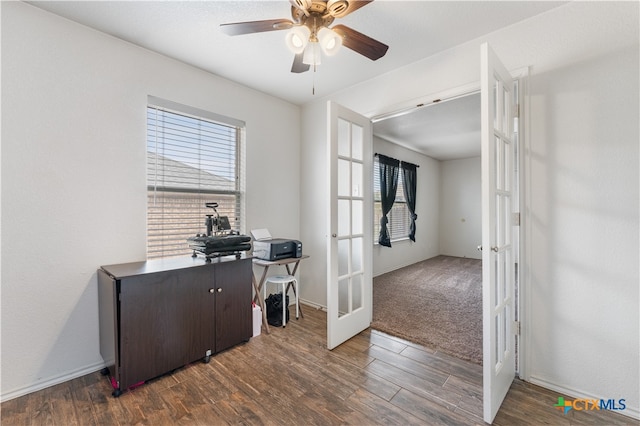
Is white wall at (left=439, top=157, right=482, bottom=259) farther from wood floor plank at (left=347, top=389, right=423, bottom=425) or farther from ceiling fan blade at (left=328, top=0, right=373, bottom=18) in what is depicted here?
ceiling fan blade at (left=328, top=0, right=373, bottom=18)

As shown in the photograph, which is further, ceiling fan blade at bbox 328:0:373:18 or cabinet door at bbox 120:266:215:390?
cabinet door at bbox 120:266:215:390

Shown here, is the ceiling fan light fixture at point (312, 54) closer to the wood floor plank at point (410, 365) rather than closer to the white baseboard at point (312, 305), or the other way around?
the wood floor plank at point (410, 365)

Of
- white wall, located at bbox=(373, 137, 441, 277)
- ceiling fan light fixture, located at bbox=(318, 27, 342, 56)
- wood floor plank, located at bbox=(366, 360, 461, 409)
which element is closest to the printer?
wood floor plank, located at bbox=(366, 360, 461, 409)

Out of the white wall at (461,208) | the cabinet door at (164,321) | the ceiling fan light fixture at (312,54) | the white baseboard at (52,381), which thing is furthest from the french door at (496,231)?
the white wall at (461,208)

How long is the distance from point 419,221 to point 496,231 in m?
4.78

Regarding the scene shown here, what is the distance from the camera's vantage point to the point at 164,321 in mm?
1938

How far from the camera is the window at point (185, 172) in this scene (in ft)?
7.86

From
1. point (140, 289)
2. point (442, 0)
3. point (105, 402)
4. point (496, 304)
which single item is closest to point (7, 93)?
point (140, 289)

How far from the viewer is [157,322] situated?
6.24 feet

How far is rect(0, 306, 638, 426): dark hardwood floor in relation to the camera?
1568 mm

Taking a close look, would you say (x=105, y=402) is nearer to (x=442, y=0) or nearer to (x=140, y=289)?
(x=140, y=289)

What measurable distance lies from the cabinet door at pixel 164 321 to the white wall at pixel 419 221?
331 centimetres

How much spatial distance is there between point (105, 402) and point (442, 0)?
3312mm

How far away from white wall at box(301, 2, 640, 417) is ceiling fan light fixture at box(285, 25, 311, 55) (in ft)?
4.94
